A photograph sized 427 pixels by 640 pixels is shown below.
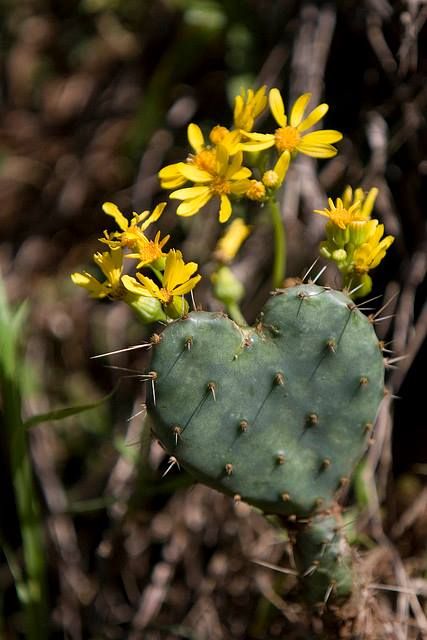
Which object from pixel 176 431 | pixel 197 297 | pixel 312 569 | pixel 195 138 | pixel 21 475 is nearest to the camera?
pixel 176 431

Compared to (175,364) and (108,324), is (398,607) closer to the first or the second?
(175,364)

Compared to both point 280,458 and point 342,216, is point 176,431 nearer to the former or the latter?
point 280,458

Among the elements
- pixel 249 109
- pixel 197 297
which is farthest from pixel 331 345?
pixel 197 297

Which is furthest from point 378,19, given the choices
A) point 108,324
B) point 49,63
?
point 49,63

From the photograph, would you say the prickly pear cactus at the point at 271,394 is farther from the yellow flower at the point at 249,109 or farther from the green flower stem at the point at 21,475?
the green flower stem at the point at 21,475

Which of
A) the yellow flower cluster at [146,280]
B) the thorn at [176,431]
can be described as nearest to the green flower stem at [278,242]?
the yellow flower cluster at [146,280]

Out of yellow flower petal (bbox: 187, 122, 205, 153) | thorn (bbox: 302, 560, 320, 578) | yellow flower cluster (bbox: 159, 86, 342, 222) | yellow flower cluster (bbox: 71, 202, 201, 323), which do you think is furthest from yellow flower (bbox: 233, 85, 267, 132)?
thorn (bbox: 302, 560, 320, 578)
